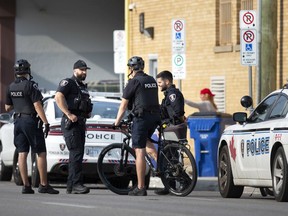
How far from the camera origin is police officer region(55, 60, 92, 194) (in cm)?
1662

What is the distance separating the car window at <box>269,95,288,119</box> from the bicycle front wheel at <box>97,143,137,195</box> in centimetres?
236

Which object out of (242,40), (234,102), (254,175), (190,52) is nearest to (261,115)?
(254,175)

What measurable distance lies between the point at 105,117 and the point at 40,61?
63.9ft

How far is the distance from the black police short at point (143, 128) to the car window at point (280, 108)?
1886 mm

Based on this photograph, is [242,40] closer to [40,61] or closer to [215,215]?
[215,215]

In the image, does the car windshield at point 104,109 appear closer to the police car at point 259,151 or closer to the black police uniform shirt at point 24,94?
the black police uniform shirt at point 24,94

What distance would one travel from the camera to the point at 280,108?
15.3m

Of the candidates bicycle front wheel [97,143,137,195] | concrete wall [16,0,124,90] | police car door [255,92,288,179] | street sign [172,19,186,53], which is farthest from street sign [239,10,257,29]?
concrete wall [16,0,124,90]

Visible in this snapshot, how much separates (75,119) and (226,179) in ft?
7.26

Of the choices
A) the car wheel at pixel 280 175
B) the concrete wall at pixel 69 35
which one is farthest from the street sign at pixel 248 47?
the concrete wall at pixel 69 35

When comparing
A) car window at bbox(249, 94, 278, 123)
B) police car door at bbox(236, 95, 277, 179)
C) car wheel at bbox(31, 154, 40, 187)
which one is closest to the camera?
police car door at bbox(236, 95, 277, 179)

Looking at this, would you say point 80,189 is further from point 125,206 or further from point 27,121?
point 125,206

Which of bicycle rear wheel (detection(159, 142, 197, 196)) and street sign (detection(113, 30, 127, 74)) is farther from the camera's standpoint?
street sign (detection(113, 30, 127, 74))

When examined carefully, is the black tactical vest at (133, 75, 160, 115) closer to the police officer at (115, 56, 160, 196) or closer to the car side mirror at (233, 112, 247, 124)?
the police officer at (115, 56, 160, 196)
